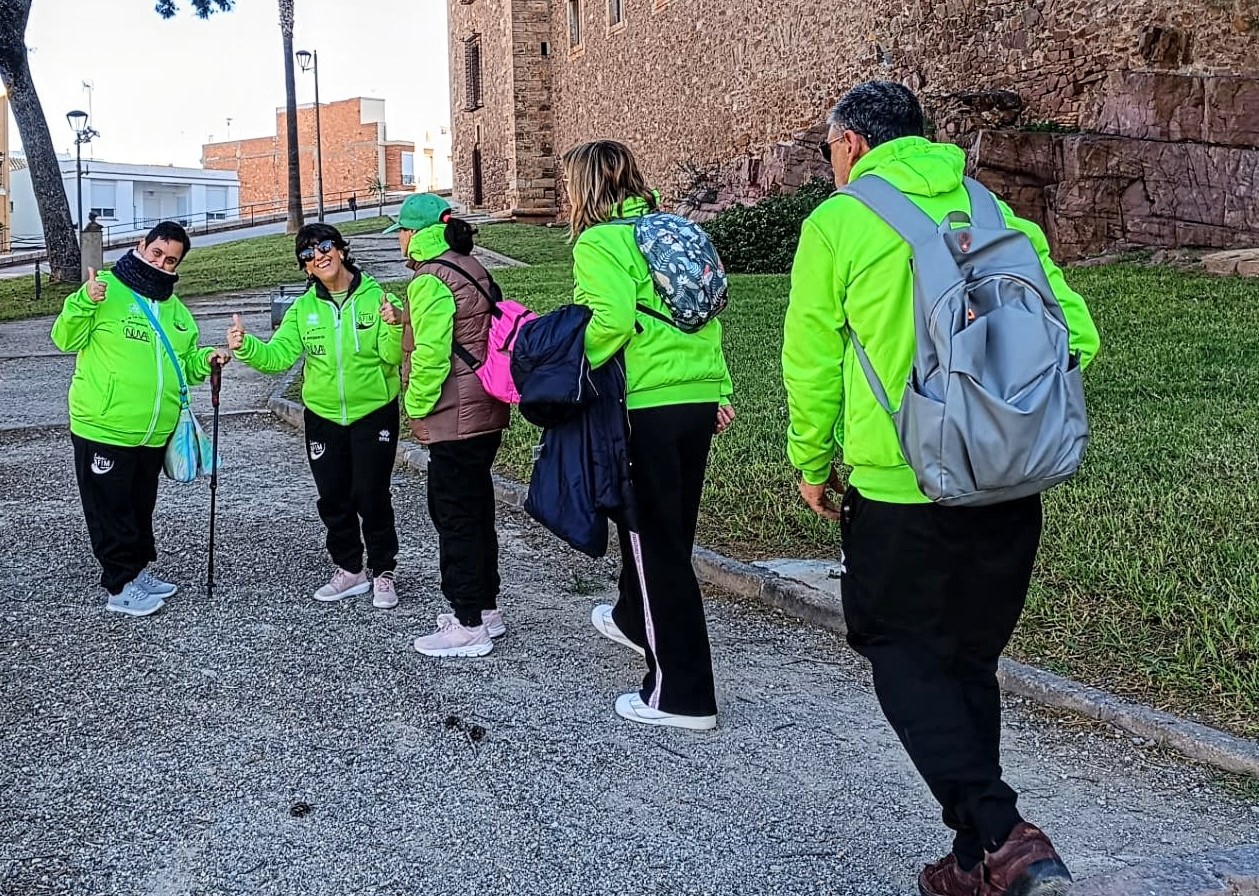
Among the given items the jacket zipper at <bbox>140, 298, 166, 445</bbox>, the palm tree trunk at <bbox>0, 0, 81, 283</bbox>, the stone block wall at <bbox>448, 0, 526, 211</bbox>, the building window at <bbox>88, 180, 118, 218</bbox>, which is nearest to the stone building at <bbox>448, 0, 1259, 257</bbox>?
the stone block wall at <bbox>448, 0, 526, 211</bbox>

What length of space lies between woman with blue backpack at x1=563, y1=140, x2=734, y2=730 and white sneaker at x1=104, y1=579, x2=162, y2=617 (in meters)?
2.27

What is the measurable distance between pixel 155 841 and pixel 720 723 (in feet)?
5.71

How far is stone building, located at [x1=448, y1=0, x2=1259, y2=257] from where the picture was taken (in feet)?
48.7

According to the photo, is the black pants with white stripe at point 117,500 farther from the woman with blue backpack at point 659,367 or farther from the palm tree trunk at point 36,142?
the palm tree trunk at point 36,142

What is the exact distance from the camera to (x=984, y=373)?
2.47 m

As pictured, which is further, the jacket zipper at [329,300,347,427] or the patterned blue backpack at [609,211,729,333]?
the jacket zipper at [329,300,347,427]

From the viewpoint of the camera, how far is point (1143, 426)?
24.6ft

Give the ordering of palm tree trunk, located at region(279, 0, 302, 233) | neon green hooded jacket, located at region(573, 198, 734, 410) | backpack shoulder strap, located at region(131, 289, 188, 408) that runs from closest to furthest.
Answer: neon green hooded jacket, located at region(573, 198, 734, 410) → backpack shoulder strap, located at region(131, 289, 188, 408) → palm tree trunk, located at region(279, 0, 302, 233)

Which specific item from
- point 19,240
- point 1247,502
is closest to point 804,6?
point 1247,502

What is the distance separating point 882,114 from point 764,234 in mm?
14836

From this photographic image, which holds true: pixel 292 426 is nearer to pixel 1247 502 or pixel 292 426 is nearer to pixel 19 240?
pixel 1247 502

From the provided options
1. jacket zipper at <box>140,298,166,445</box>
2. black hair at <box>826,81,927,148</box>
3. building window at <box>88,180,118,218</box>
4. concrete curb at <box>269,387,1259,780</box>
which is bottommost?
concrete curb at <box>269,387,1259,780</box>

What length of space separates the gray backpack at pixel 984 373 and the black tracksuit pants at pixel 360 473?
9.84 feet

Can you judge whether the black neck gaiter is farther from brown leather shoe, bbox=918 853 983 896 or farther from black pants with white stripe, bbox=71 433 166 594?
brown leather shoe, bbox=918 853 983 896
